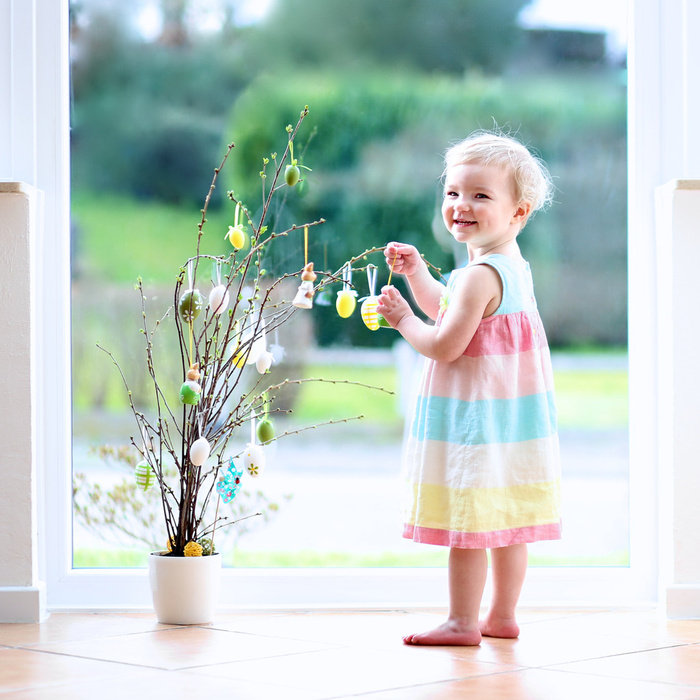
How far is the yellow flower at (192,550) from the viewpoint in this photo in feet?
6.41

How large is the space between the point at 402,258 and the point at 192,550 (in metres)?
0.72

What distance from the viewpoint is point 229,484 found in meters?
1.98

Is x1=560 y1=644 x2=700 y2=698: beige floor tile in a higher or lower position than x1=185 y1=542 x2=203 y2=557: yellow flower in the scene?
lower

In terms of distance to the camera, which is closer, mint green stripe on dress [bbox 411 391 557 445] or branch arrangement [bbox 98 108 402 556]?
mint green stripe on dress [bbox 411 391 557 445]

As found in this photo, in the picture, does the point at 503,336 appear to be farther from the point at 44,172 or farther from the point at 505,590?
the point at 44,172

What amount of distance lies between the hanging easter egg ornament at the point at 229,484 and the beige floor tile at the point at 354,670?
1.35 ft

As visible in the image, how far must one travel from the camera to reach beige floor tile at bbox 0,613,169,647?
1.83m

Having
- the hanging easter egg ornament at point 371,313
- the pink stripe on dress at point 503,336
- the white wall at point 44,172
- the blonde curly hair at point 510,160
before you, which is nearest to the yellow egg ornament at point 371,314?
the hanging easter egg ornament at point 371,313

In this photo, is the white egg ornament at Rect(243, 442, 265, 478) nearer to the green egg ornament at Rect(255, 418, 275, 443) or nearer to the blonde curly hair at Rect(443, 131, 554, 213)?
the green egg ornament at Rect(255, 418, 275, 443)

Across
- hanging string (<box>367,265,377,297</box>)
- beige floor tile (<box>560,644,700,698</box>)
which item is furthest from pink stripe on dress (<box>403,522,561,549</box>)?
hanging string (<box>367,265,377,297</box>)

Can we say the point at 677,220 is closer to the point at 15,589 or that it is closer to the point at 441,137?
the point at 441,137

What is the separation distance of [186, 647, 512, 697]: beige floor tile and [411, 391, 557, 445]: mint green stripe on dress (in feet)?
1.26

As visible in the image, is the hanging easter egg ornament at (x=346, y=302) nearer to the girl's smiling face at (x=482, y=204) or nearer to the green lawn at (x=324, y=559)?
the girl's smiling face at (x=482, y=204)

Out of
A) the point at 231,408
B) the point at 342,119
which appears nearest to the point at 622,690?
the point at 231,408
